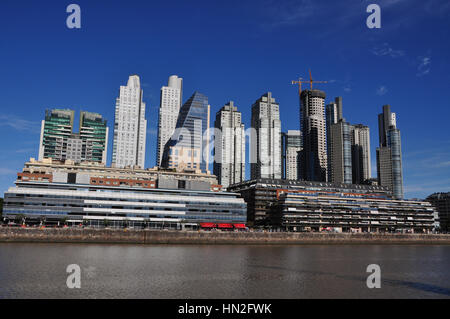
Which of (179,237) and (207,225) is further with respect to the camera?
(207,225)

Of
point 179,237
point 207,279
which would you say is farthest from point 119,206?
point 207,279

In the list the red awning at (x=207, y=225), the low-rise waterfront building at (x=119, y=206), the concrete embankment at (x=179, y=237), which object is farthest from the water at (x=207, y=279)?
the red awning at (x=207, y=225)

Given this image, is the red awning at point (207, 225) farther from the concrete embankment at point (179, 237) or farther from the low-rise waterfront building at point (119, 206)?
the concrete embankment at point (179, 237)

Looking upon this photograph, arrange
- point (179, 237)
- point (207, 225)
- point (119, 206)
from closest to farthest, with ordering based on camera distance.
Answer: point (179, 237) → point (119, 206) → point (207, 225)

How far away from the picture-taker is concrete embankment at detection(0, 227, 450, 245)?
12674cm

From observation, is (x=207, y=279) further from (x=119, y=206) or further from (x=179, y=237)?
(x=119, y=206)

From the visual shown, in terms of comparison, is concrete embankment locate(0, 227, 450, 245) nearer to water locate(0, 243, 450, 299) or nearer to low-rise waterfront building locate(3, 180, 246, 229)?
low-rise waterfront building locate(3, 180, 246, 229)

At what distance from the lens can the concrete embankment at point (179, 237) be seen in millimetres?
126738

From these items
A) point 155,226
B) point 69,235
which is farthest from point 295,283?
point 155,226

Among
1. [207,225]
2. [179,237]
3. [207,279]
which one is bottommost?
[207,279]

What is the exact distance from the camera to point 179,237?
5571 inches
